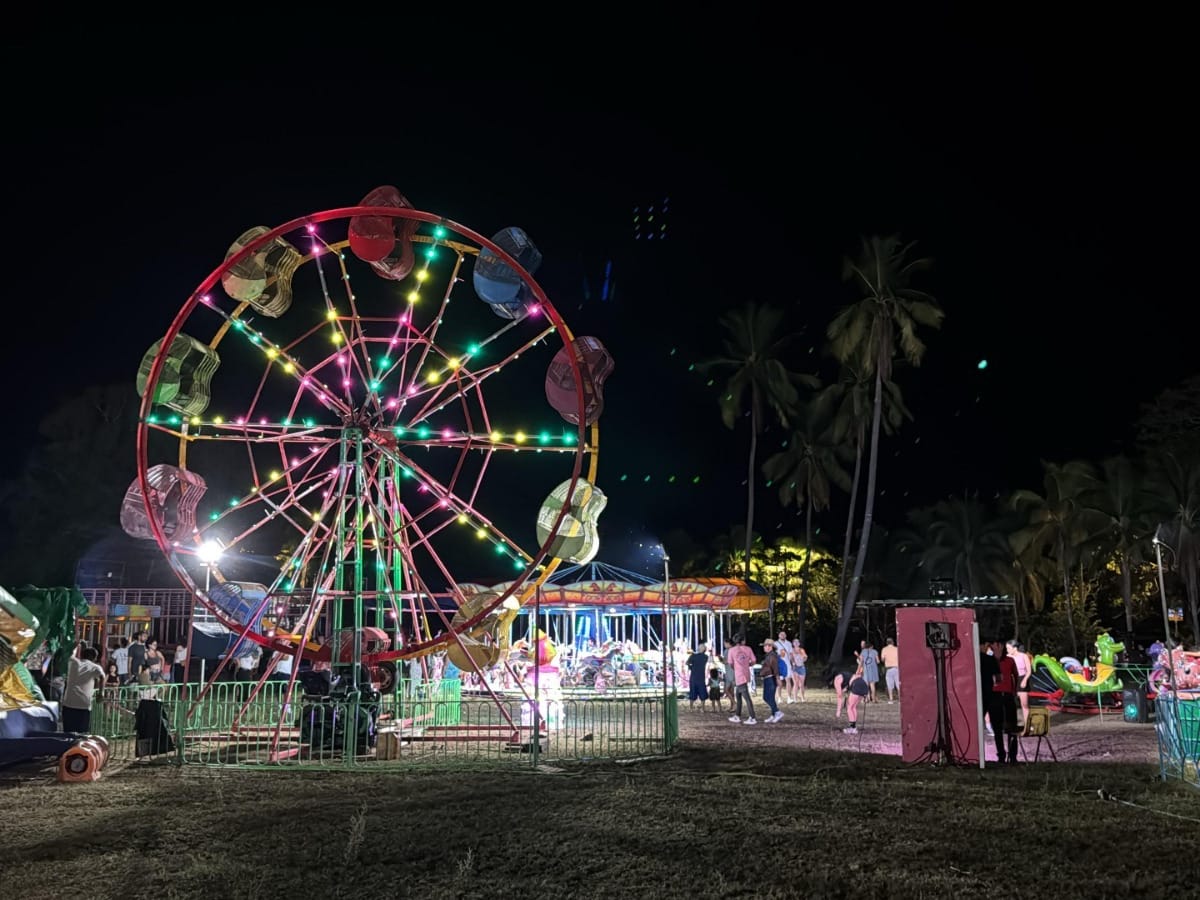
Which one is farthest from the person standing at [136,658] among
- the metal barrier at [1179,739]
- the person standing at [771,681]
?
the metal barrier at [1179,739]

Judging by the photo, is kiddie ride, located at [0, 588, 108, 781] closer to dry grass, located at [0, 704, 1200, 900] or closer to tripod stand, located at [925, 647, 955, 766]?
dry grass, located at [0, 704, 1200, 900]

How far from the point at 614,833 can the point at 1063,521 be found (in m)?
40.7

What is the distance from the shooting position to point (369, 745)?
12891 mm

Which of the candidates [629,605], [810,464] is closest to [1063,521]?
[810,464]

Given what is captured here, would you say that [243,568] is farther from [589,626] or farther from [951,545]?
[951,545]

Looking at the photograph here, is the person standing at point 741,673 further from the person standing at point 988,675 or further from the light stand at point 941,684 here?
the light stand at point 941,684

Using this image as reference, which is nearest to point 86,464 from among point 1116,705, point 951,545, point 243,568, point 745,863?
point 243,568

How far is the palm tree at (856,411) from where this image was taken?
40.3 m

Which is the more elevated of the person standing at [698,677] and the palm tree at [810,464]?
the palm tree at [810,464]

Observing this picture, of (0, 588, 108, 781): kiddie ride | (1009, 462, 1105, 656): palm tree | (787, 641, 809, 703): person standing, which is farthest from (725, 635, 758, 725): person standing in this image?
(1009, 462, 1105, 656): palm tree

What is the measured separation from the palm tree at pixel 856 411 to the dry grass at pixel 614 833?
97.8ft

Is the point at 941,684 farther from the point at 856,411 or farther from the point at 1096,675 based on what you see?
the point at 856,411

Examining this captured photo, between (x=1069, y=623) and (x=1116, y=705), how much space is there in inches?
952

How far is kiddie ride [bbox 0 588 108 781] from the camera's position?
1091 centimetres
